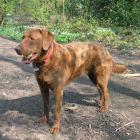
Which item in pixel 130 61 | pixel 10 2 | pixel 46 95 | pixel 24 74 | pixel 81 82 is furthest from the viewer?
pixel 10 2

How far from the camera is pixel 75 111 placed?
6316 millimetres

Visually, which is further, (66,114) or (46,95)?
(66,114)

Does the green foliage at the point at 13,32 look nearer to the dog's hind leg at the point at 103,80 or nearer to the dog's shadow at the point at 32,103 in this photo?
the dog's shadow at the point at 32,103

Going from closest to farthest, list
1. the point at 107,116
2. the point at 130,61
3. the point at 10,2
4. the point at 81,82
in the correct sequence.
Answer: the point at 107,116 < the point at 81,82 < the point at 130,61 < the point at 10,2

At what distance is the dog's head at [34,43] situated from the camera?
5.06 m


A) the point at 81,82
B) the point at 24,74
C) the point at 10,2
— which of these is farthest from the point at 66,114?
the point at 10,2

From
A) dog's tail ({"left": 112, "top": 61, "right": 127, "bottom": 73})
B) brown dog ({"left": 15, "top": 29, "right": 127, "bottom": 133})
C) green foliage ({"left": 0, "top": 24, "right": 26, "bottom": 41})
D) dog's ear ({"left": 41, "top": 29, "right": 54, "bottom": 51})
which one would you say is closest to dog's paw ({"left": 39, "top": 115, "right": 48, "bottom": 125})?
brown dog ({"left": 15, "top": 29, "right": 127, "bottom": 133})

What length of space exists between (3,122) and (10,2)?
1582cm

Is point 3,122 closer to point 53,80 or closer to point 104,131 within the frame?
point 53,80

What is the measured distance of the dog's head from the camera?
199 inches

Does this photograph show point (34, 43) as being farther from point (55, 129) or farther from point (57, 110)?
point (55, 129)

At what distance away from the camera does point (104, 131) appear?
5.56 metres

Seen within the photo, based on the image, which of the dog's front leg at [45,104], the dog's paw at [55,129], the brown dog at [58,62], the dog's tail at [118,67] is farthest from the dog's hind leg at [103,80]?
the dog's paw at [55,129]

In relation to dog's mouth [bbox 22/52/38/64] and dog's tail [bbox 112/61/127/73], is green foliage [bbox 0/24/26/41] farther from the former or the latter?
dog's mouth [bbox 22/52/38/64]
